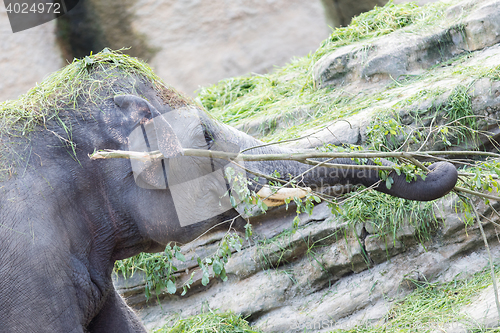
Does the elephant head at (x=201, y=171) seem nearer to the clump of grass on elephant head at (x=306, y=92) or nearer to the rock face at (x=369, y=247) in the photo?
the rock face at (x=369, y=247)

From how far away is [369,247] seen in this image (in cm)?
344

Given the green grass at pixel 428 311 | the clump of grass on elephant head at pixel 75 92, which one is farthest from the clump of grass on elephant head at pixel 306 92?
the clump of grass on elephant head at pixel 75 92

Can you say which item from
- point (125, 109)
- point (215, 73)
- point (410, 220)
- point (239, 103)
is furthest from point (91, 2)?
point (410, 220)

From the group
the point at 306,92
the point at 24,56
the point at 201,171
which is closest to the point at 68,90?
the point at 201,171

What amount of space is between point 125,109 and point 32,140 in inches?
18.7

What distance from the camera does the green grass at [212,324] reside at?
3.47 metres

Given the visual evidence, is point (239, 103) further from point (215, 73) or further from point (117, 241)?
point (117, 241)

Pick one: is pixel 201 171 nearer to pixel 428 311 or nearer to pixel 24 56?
pixel 428 311

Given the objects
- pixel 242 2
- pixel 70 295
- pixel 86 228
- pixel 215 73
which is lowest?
pixel 70 295

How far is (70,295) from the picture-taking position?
227cm

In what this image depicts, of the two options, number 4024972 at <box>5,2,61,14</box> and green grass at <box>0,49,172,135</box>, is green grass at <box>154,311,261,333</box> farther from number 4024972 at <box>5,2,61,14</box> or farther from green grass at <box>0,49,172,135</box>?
number 4024972 at <box>5,2,61,14</box>

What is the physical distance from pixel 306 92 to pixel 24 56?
424cm

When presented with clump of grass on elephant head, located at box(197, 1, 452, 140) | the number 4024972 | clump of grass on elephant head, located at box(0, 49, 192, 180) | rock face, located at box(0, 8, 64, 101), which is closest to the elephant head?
clump of grass on elephant head, located at box(0, 49, 192, 180)

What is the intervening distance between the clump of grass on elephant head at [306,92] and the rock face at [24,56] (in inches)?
104
